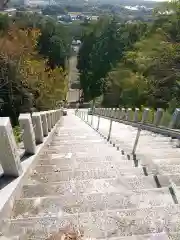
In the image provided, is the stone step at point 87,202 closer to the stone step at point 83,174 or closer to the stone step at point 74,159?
the stone step at point 83,174

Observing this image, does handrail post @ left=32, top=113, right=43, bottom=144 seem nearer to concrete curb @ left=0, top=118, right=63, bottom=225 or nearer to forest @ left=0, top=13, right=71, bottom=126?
concrete curb @ left=0, top=118, right=63, bottom=225

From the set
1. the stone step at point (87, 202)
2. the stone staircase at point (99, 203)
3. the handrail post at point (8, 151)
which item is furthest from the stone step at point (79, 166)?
the stone step at point (87, 202)

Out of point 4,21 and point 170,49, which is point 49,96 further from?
point 4,21

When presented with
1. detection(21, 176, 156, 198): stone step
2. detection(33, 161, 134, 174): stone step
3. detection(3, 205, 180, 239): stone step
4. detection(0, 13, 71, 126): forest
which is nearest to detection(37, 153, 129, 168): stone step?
detection(33, 161, 134, 174): stone step

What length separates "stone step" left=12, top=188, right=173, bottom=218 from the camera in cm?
361

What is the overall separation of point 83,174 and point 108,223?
179 centimetres

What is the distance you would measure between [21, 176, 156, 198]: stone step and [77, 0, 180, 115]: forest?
10579mm

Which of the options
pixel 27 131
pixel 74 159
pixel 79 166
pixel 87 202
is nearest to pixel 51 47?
pixel 74 159

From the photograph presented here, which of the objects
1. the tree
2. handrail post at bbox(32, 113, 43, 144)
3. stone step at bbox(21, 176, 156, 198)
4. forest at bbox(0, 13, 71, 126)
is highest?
stone step at bbox(21, 176, 156, 198)

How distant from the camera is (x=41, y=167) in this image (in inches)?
218

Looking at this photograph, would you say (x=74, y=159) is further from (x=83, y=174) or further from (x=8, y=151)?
(x=8, y=151)

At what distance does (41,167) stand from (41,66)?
2903 cm

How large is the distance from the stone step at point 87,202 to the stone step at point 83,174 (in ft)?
2.66

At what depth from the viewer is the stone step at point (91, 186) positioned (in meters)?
4.18
